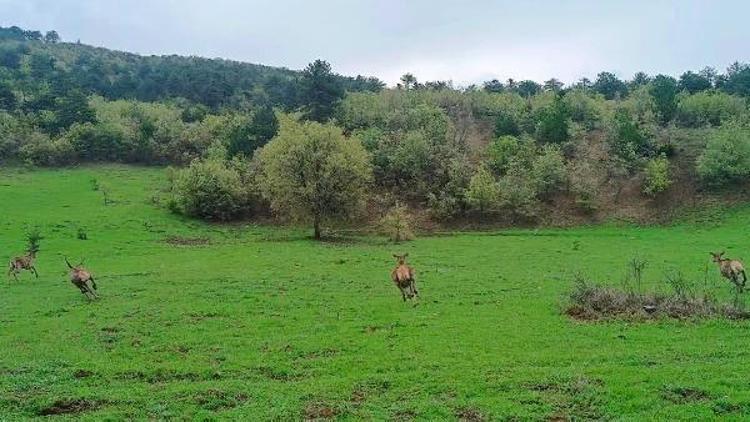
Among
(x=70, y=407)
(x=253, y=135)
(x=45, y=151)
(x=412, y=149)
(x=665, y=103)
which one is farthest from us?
Answer: (x=45, y=151)

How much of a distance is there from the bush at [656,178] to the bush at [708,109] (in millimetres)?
22156

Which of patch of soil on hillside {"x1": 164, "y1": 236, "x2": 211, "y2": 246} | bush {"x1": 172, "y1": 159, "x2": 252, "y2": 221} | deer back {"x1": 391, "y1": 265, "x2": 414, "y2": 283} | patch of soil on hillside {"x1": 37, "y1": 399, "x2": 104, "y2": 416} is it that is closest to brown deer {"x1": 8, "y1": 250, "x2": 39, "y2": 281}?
patch of soil on hillside {"x1": 164, "y1": 236, "x2": 211, "y2": 246}

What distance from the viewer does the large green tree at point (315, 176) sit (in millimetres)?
57844

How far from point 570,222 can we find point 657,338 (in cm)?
4636

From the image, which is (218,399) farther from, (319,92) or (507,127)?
(319,92)

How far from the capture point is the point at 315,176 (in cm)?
5841

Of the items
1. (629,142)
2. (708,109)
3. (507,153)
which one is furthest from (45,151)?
(708,109)

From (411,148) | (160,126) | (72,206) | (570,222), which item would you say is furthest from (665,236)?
(160,126)

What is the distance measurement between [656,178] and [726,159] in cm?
708

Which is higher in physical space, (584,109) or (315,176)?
(584,109)

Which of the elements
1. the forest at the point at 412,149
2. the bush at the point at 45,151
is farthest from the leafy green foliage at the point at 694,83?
the bush at the point at 45,151

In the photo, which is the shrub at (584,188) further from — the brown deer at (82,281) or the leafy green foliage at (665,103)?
the brown deer at (82,281)

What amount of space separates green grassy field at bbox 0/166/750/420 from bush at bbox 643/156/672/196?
2319cm

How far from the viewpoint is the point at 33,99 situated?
102 meters
